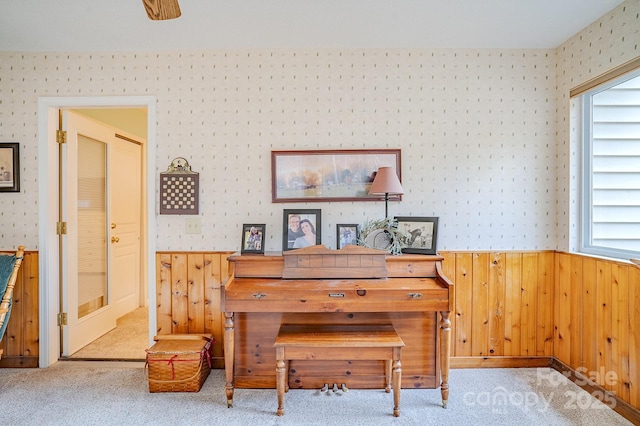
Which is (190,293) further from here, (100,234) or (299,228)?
(100,234)

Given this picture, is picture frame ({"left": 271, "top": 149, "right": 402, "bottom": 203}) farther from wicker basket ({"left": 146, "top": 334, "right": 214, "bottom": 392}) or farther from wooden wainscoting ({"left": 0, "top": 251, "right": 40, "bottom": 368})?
wooden wainscoting ({"left": 0, "top": 251, "right": 40, "bottom": 368})

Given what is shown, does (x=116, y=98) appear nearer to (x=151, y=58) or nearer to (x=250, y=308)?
(x=151, y=58)

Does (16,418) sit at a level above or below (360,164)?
below

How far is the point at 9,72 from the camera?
2.90 meters

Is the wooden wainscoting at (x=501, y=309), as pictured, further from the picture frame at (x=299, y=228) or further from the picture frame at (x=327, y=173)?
the picture frame at (x=299, y=228)

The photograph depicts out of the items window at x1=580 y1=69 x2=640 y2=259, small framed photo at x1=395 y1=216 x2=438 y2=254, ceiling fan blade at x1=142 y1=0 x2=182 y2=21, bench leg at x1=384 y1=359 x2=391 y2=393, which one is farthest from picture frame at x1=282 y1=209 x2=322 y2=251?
window at x1=580 y1=69 x2=640 y2=259

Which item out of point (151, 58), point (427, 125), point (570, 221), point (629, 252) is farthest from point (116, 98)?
point (629, 252)

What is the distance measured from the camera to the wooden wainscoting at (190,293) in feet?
9.50

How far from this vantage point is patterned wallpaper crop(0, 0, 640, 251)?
2.89 meters

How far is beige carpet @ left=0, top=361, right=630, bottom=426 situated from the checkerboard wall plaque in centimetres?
127

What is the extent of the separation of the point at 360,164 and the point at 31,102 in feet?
8.47

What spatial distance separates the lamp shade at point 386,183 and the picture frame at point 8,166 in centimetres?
271

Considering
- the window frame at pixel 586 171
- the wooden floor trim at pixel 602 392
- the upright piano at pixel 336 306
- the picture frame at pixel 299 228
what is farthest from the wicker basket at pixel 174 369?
the window frame at pixel 586 171

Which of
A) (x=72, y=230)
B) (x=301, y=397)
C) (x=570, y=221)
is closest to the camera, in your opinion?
(x=301, y=397)
